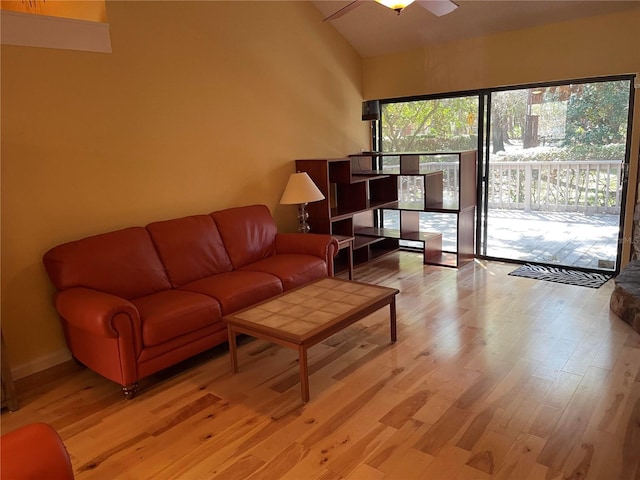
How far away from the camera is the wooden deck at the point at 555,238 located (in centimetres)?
480

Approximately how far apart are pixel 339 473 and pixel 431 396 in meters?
0.80

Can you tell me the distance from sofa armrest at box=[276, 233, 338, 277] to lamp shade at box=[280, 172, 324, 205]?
0.33m

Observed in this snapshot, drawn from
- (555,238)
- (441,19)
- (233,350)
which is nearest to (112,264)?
(233,350)

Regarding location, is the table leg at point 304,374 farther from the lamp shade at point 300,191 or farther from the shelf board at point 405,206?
the shelf board at point 405,206

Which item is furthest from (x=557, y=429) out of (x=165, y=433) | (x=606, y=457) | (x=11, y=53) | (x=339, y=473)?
(x=11, y=53)

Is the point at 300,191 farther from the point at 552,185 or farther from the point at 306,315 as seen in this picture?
the point at 552,185

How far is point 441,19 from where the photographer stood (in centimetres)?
480

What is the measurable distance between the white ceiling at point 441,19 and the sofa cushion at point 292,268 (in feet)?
8.10

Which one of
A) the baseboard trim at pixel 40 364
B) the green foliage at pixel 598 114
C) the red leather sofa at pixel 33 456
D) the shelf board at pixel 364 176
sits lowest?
the baseboard trim at pixel 40 364

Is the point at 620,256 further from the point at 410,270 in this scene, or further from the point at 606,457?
the point at 606,457

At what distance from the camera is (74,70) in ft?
10.6

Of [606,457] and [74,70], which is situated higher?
[74,70]

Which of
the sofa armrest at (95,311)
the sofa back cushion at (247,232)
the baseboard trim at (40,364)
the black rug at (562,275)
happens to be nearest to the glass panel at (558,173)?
the black rug at (562,275)

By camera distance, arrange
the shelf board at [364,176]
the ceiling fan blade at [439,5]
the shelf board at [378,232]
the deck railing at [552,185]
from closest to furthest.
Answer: the ceiling fan blade at [439,5] → the deck railing at [552,185] → the shelf board at [364,176] → the shelf board at [378,232]
